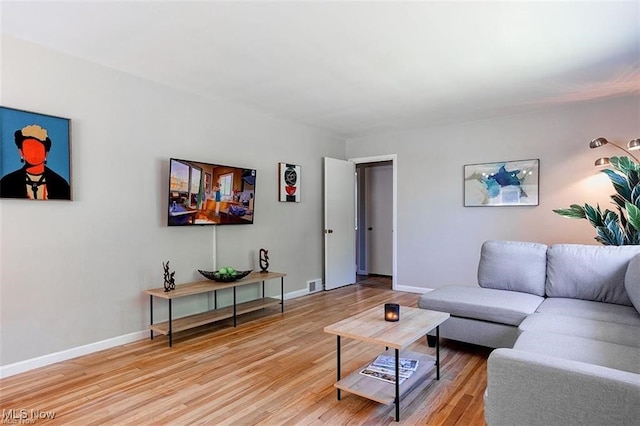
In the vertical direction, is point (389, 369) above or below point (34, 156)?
below

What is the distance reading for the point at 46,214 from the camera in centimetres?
280

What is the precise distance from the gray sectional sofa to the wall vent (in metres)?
2.35

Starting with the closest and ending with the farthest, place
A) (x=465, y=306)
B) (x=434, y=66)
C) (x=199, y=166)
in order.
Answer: (x=465, y=306) < (x=434, y=66) < (x=199, y=166)

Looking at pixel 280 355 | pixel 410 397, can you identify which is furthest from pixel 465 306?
pixel 280 355

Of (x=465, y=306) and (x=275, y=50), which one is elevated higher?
Answer: (x=275, y=50)

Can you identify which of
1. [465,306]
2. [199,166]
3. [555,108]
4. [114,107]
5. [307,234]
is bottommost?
[465,306]

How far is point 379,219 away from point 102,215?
195 inches

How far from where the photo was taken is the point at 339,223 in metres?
5.75

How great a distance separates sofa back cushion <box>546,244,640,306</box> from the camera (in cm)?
279

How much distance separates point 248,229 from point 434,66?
270 cm

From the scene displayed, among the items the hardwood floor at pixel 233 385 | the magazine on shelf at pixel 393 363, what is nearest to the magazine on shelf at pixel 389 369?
the magazine on shelf at pixel 393 363

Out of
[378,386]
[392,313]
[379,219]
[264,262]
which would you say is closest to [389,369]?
[378,386]

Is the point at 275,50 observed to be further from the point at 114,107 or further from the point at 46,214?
the point at 46,214

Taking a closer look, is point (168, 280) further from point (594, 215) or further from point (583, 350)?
point (594, 215)
